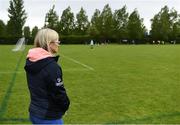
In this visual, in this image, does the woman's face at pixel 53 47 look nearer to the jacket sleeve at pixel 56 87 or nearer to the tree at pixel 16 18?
the jacket sleeve at pixel 56 87

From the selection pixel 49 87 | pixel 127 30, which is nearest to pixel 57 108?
pixel 49 87

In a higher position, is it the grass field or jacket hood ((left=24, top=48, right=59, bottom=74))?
jacket hood ((left=24, top=48, right=59, bottom=74))

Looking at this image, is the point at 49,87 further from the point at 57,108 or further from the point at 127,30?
the point at 127,30

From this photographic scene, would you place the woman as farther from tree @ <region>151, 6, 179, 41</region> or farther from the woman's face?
tree @ <region>151, 6, 179, 41</region>

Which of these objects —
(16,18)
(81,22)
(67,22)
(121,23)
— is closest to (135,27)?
(121,23)

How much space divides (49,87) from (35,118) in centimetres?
46

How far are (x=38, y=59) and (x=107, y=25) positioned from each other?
99860 mm

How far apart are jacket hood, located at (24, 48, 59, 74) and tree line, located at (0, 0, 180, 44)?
9138 cm

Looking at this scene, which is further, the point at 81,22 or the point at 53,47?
Result: the point at 81,22

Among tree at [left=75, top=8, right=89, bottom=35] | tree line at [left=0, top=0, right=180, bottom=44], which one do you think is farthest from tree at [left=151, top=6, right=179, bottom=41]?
tree at [left=75, top=8, right=89, bottom=35]

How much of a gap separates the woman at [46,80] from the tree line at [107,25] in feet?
300

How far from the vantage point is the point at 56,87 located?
180 inches

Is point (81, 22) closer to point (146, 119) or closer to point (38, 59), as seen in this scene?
point (146, 119)

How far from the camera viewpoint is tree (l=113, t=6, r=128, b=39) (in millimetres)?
102375
